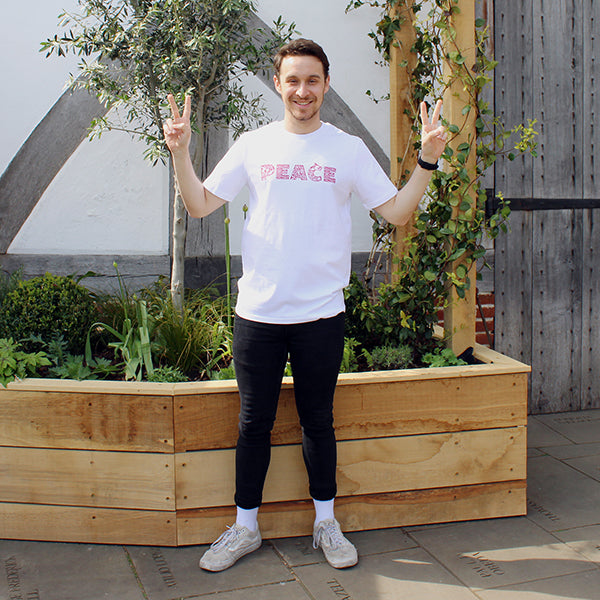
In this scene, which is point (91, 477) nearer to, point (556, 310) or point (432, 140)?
point (432, 140)

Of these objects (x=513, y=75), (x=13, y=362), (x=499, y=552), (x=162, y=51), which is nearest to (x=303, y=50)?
(x=162, y=51)

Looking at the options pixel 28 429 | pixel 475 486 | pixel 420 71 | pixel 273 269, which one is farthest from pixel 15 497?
pixel 420 71

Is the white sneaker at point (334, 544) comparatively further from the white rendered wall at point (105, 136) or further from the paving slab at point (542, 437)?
the white rendered wall at point (105, 136)

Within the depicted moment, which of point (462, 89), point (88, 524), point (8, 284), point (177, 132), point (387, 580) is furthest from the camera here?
point (8, 284)

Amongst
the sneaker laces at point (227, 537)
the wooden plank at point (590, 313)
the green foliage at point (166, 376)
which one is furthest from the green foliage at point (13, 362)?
the wooden plank at point (590, 313)

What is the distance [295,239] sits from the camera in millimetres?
2064

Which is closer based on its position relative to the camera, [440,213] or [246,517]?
[246,517]

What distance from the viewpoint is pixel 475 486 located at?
2.56 m

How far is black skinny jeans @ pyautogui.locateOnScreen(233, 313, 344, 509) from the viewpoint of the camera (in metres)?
2.12

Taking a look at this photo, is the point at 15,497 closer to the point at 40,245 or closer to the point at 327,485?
the point at 327,485

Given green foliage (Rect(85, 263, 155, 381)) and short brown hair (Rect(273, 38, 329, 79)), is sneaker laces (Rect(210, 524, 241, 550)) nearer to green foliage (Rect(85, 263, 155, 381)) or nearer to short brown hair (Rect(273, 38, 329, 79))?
green foliage (Rect(85, 263, 155, 381))

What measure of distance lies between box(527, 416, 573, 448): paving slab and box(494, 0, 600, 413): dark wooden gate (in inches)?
8.8

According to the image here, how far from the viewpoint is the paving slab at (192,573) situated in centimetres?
210

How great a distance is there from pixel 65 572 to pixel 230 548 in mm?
533
